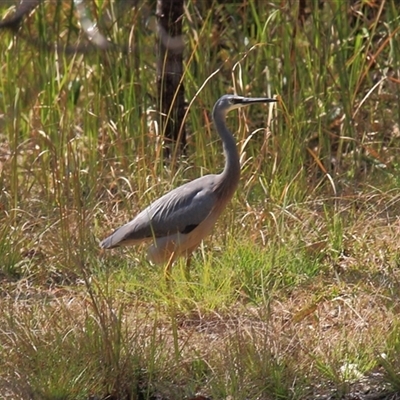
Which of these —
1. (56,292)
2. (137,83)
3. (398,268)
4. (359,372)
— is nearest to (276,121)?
(137,83)

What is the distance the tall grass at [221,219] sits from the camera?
15.1 feet

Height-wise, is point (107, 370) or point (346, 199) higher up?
point (107, 370)

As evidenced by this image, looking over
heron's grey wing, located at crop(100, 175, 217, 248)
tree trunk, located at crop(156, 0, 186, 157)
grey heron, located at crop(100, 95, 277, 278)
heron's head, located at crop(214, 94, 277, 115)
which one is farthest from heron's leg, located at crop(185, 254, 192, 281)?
tree trunk, located at crop(156, 0, 186, 157)

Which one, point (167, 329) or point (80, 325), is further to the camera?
point (167, 329)

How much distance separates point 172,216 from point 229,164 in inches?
17.2

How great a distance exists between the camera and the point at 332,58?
743cm

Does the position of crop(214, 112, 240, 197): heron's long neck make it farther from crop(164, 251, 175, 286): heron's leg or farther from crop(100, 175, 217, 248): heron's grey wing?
crop(164, 251, 175, 286): heron's leg

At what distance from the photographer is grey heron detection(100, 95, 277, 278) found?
5.83 meters

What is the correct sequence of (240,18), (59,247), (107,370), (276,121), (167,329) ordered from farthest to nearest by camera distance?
(240,18) < (276,121) < (59,247) < (167,329) < (107,370)

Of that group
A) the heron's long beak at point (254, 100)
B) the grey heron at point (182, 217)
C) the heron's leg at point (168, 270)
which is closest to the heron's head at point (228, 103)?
the heron's long beak at point (254, 100)

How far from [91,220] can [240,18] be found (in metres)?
2.41

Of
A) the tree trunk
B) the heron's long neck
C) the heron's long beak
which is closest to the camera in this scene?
the heron's long neck

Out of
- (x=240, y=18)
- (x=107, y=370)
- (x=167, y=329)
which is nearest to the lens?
(x=107, y=370)

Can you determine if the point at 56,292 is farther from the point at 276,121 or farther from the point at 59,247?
the point at 276,121
